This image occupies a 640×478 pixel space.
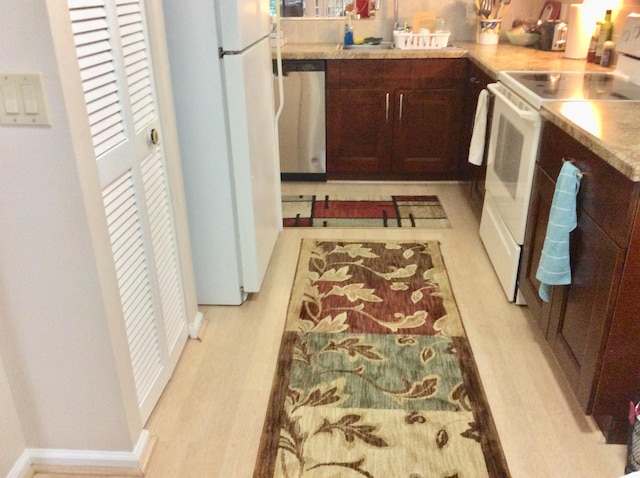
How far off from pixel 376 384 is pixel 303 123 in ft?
7.38

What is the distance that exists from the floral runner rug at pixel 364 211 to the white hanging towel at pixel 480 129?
1.49ft

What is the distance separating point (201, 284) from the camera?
2469 mm

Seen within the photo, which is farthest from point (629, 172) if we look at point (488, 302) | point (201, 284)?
point (201, 284)

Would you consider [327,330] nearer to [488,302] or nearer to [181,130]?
[488,302]

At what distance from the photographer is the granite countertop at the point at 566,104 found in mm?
1539

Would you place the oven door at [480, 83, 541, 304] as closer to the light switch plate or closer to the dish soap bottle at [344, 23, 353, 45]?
the dish soap bottle at [344, 23, 353, 45]

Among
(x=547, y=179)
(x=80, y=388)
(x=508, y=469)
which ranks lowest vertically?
(x=508, y=469)

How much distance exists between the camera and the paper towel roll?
3117 millimetres

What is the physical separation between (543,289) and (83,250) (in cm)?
152

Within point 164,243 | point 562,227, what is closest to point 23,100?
point 164,243

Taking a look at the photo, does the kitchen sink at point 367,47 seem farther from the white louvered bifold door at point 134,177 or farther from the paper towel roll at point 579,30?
the white louvered bifold door at point 134,177

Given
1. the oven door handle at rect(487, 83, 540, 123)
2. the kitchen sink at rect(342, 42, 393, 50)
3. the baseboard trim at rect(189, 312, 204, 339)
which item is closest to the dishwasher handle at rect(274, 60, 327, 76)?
the kitchen sink at rect(342, 42, 393, 50)

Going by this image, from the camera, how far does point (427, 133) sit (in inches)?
150

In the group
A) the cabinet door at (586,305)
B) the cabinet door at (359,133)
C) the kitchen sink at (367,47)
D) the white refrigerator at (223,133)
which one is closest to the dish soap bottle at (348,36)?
the kitchen sink at (367,47)
